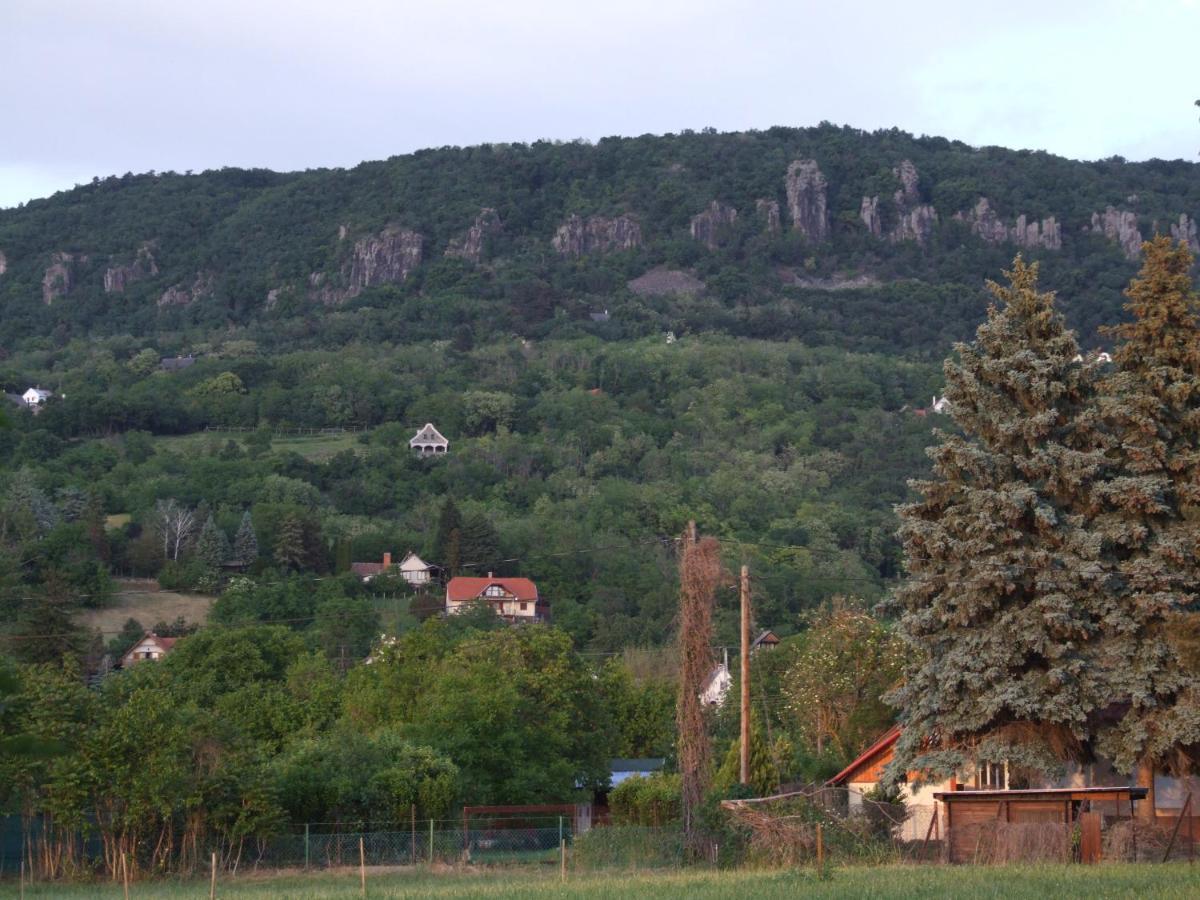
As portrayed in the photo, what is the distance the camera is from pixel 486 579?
117 meters

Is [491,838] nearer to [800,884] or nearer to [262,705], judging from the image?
[800,884]

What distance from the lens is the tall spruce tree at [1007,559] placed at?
32.6 m

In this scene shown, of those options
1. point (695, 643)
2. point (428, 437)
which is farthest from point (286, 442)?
point (695, 643)

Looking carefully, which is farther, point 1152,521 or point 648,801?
point 648,801

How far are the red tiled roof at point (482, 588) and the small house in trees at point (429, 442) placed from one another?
57689 mm

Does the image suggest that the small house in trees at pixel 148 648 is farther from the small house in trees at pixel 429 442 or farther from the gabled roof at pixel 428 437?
the gabled roof at pixel 428 437

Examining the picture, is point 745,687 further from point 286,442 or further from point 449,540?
point 286,442

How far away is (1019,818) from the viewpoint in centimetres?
2936

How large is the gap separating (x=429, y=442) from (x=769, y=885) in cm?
15340

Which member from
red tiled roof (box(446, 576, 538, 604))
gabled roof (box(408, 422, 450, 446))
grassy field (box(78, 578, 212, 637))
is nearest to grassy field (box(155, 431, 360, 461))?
gabled roof (box(408, 422, 450, 446))

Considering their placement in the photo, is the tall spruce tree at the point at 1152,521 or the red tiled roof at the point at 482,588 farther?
the red tiled roof at the point at 482,588

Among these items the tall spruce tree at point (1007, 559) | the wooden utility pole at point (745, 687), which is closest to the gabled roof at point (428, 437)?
the wooden utility pole at point (745, 687)

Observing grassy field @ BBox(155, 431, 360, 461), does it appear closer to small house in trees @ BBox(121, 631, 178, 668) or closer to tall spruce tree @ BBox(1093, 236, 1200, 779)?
small house in trees @ BBox(121, 631, 178, 668)

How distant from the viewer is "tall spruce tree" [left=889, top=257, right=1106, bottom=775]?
32625mm
